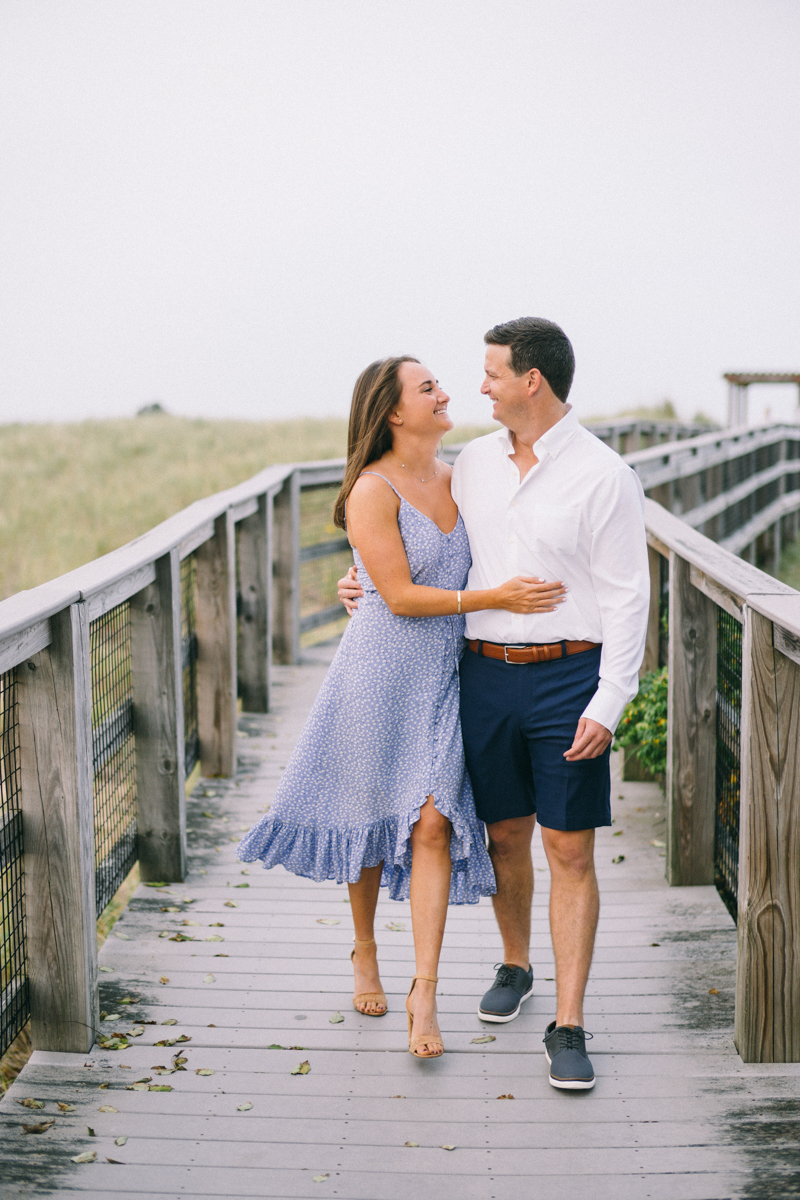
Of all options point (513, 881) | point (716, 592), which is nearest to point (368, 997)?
point (513, 881)

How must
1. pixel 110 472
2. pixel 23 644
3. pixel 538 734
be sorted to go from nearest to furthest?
1. pixel 23 644
2. pixel 538 734
3. pixel 110 472

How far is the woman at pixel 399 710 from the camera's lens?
9.37 feet

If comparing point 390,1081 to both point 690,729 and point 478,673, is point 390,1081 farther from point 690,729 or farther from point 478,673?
point 690,729

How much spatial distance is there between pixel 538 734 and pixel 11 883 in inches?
53.1

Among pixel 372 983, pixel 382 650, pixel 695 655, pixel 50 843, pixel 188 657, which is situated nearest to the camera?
pixel 50 843

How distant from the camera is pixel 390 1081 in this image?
276 cm

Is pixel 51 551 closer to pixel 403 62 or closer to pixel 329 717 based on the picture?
pixel 329 717

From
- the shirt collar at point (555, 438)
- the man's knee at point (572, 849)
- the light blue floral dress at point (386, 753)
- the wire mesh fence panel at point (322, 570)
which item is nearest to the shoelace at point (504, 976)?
the light blue floral dress at point (386, 753)

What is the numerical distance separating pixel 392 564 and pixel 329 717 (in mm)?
481

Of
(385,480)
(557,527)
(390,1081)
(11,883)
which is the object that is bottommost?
(390,1081)

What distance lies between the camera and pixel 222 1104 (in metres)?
2.66

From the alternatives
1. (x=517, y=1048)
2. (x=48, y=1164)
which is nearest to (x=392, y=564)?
(x=517, y=1048)

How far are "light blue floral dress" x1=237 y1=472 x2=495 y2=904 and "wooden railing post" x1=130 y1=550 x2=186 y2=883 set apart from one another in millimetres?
961

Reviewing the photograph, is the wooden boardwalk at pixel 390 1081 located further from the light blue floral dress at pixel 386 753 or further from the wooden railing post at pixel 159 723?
the light blue floral dress at pixel 386 753
